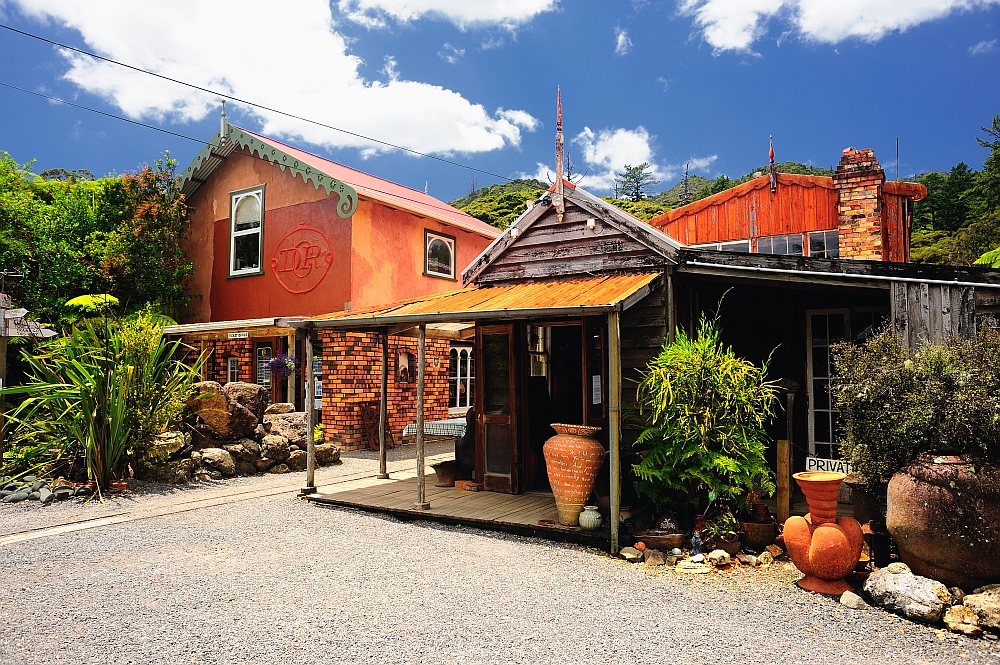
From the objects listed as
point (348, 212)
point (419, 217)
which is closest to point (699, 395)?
point (348, 212)

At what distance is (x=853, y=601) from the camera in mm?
4430

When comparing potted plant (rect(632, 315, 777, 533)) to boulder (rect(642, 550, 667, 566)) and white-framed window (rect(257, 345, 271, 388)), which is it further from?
white-framed window (rect(257, 345, 271, 388))

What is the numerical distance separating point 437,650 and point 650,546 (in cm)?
264

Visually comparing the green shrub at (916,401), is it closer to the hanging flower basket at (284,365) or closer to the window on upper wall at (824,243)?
the window on upper wall at (824,243)

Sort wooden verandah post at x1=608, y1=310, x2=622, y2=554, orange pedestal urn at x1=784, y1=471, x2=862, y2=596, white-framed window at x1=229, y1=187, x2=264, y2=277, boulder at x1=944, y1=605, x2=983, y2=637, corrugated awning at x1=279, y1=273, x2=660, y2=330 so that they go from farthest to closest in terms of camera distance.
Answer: white-framed window at x1=229, y1=187, x2=264, y2=277 → corrugated awning at x1=279, y1=273, x2=660, y2=330 → wooden verandah post at x1=608, y1=310, x2=622, y2=554 → orange pedestal urn at x1=784, y1=471, x2=862, y2=596 → boulder at x1=944, y1=605, x2=983, y2=637

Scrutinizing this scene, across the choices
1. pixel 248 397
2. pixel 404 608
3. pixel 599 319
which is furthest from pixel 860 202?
pixel 248 397

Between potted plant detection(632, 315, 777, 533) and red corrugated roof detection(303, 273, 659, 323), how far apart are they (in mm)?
884

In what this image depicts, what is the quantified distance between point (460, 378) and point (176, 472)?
6.88m

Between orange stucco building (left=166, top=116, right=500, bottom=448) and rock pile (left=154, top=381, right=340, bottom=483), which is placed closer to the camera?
rock pile (left=154, top=381, right=340, bottom=483)

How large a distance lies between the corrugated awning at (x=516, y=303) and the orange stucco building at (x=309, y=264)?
15.5 ft

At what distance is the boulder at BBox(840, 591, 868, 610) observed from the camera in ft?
14.4

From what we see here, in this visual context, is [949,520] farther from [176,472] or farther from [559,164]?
[176,472]

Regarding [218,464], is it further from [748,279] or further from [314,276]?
[748,279]

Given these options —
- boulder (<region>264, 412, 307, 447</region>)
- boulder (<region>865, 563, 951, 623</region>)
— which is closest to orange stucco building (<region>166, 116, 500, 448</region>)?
boulder (<region>264, 412, 307, 447</region>)
